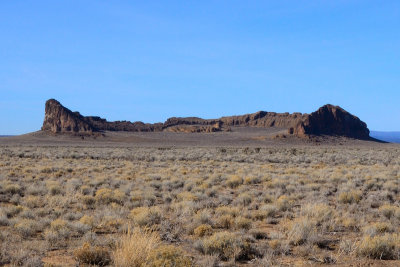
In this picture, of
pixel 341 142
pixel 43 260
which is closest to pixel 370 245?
pixel 43 260

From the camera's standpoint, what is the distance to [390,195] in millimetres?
13492

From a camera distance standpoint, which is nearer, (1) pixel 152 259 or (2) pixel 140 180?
(1) pixel 152 259

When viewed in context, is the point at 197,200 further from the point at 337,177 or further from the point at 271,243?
the point at 337,177

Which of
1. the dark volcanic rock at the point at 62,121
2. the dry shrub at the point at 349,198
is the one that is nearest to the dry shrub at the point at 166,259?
the dry shrub at the point at 349,198

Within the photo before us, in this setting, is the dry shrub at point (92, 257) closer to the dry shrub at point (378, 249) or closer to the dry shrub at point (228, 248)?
the dry shrub at point (228, 248)

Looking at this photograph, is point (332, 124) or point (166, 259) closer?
point (166, 259)

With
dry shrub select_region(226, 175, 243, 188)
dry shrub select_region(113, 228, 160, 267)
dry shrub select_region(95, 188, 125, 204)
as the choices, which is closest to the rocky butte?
dry shrub select_region(226, 175, 243, 188)

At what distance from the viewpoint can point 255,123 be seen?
14125 cm

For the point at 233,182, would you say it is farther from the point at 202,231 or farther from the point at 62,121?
the point at 62,121

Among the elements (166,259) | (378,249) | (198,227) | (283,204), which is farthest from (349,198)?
(166,259)

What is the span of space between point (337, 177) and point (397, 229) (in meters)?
9.24

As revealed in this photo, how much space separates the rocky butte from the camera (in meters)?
105

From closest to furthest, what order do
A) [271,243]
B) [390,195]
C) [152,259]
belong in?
[152,259] < [271,243] < [390,195]

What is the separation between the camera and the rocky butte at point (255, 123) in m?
105
